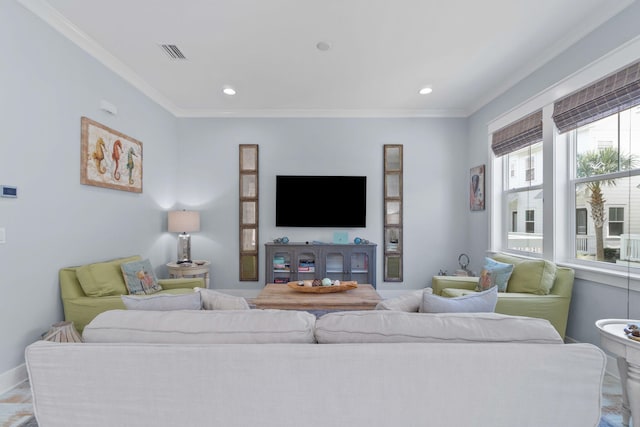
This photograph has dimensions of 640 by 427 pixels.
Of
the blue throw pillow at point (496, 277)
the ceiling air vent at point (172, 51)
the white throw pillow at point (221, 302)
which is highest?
the ceiling air vent at point (172, 51)

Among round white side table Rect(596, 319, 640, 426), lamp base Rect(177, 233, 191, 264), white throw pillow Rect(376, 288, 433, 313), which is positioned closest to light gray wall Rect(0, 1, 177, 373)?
lamp base Rect(177, 233, 191, 264)

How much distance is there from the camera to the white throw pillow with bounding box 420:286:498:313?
59.4 inches

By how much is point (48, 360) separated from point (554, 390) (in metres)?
1.82

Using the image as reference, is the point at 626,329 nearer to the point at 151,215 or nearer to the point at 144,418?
the point at 144,418

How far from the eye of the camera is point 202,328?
1.21 metres

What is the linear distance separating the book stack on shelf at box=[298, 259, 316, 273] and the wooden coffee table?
124 centimetres

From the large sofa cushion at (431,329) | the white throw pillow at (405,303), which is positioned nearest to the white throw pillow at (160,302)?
the large sofa cushion at (431,329)

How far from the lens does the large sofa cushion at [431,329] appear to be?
117 cm

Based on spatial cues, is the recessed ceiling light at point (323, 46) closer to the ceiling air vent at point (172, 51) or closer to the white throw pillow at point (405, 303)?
the ceiling air vent at point (172, 51)

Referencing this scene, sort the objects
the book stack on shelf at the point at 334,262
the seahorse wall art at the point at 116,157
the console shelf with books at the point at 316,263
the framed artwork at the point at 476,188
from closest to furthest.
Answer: the seahorse wall art at the point at 116,157, the framed artwork at the point at 476,188, the console shelf with books at the point at 316,263, the book stack on shelf at the point at 334,262

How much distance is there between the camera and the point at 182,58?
122 inches

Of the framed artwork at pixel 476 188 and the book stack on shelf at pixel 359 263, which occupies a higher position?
the framed artwork at pixel 476 188

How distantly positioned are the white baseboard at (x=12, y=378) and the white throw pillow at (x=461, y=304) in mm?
2849

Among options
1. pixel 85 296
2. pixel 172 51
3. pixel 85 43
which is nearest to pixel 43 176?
pixel 85 296
